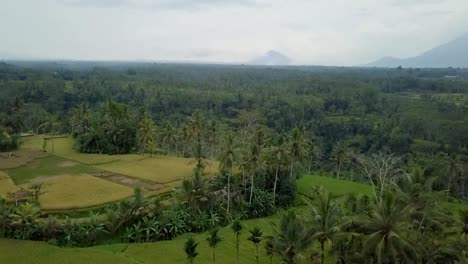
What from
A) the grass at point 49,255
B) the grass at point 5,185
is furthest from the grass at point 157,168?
the grass at point 49,255

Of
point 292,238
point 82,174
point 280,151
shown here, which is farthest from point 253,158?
point 82,174

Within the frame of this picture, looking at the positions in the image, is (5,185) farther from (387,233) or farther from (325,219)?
(387,233)

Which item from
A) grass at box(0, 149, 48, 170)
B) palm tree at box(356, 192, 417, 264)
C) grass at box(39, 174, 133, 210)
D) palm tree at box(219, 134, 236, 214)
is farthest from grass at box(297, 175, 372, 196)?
grass at box(0, 149, 48, 170)

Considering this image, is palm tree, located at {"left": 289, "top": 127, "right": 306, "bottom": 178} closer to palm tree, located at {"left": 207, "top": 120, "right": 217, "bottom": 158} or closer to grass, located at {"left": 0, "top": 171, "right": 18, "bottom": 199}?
palm tree, located at {"left": 207, "top": 120, "right": 217, "bottom": 158}

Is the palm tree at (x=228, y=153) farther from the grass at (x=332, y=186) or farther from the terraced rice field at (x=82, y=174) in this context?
the grass at (x=332, y=186)

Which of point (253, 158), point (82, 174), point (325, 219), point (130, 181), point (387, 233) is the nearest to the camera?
point (387, 233)

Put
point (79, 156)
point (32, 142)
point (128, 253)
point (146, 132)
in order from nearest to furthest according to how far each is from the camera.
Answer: point (128, 253) < point (79, 156) < point (146, 132) < point (32, 142)
